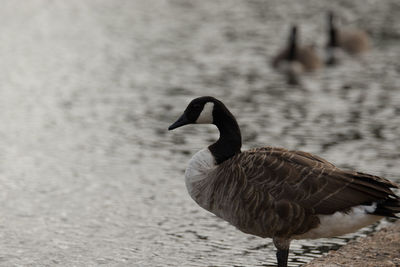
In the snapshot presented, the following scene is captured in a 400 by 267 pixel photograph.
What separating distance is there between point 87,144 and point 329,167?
6171 mm

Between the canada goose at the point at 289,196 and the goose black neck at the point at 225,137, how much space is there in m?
0.18

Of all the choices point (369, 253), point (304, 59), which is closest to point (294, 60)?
point (304, 59)

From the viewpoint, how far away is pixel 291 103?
1501 centimetres

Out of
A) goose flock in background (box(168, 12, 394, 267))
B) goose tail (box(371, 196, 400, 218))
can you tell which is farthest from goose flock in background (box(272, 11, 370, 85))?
goose tail (box(371, 196, 400, 218))

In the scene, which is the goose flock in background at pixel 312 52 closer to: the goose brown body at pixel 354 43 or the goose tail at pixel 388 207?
the goose brown body at pixel 354 43

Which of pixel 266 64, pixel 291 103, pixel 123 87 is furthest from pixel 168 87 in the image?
pixel 266 64

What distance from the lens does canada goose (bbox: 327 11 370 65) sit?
20438mm

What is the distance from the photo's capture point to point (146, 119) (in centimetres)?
1373

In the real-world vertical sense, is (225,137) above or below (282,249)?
above

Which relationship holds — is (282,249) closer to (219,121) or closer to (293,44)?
(219,121)

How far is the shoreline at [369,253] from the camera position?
22.4 ft

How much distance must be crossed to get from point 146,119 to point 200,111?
6.41 metres

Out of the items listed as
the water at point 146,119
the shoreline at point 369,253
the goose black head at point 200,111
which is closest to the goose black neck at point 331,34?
the water at point 146,119

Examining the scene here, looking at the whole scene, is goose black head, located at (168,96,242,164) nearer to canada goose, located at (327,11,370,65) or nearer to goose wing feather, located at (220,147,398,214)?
goose wing feather, located at (220,147,398,214)
